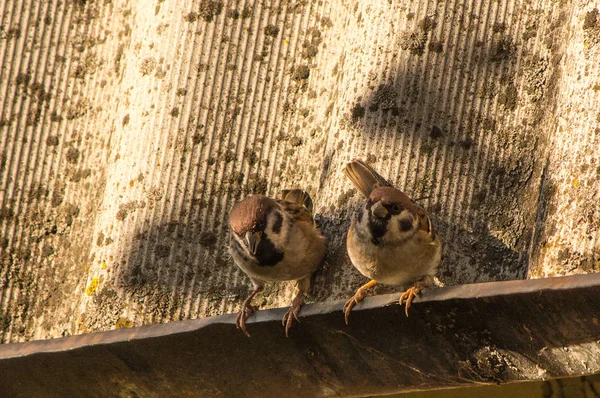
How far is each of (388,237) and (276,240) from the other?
46 centimetres

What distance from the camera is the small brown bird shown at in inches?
107

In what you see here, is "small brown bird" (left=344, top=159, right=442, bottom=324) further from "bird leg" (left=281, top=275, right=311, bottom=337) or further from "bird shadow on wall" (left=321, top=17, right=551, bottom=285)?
"bird leg" (left=281, top=275, right=311, bottom=337)

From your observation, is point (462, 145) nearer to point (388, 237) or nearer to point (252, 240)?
point (388, 237)

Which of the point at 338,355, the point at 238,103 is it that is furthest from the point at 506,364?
the point at 238,103

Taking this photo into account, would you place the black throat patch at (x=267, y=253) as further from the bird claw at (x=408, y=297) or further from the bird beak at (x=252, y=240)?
the bird claw at (x=408, y=297)

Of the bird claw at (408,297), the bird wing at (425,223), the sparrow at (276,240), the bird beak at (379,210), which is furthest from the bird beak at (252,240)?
the bird claw at (408,297)

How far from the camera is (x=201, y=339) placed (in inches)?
103

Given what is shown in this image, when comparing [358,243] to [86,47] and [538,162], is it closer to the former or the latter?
[538,162]

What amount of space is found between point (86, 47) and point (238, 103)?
0.82m

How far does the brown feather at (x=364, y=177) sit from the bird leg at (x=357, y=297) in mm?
308

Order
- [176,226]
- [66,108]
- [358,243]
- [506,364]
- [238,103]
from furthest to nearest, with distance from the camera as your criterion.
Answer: [66,108] < [238,103] < [176,226] < [358,243] < [506,364]

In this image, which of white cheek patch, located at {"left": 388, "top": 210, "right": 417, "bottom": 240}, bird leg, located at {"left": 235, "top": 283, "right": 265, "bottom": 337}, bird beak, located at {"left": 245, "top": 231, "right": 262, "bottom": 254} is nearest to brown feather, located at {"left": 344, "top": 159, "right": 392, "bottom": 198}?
white cheek patch, located at {"left": 388, "top": 210, "right": 417, "bottom": 240}

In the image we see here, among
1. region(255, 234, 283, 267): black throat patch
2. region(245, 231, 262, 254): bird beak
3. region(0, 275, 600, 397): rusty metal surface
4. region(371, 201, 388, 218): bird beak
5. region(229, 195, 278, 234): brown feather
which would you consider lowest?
region(0, 275, 600, 397): rusty metal surface

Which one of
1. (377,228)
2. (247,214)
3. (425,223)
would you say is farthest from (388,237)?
(247,214)
